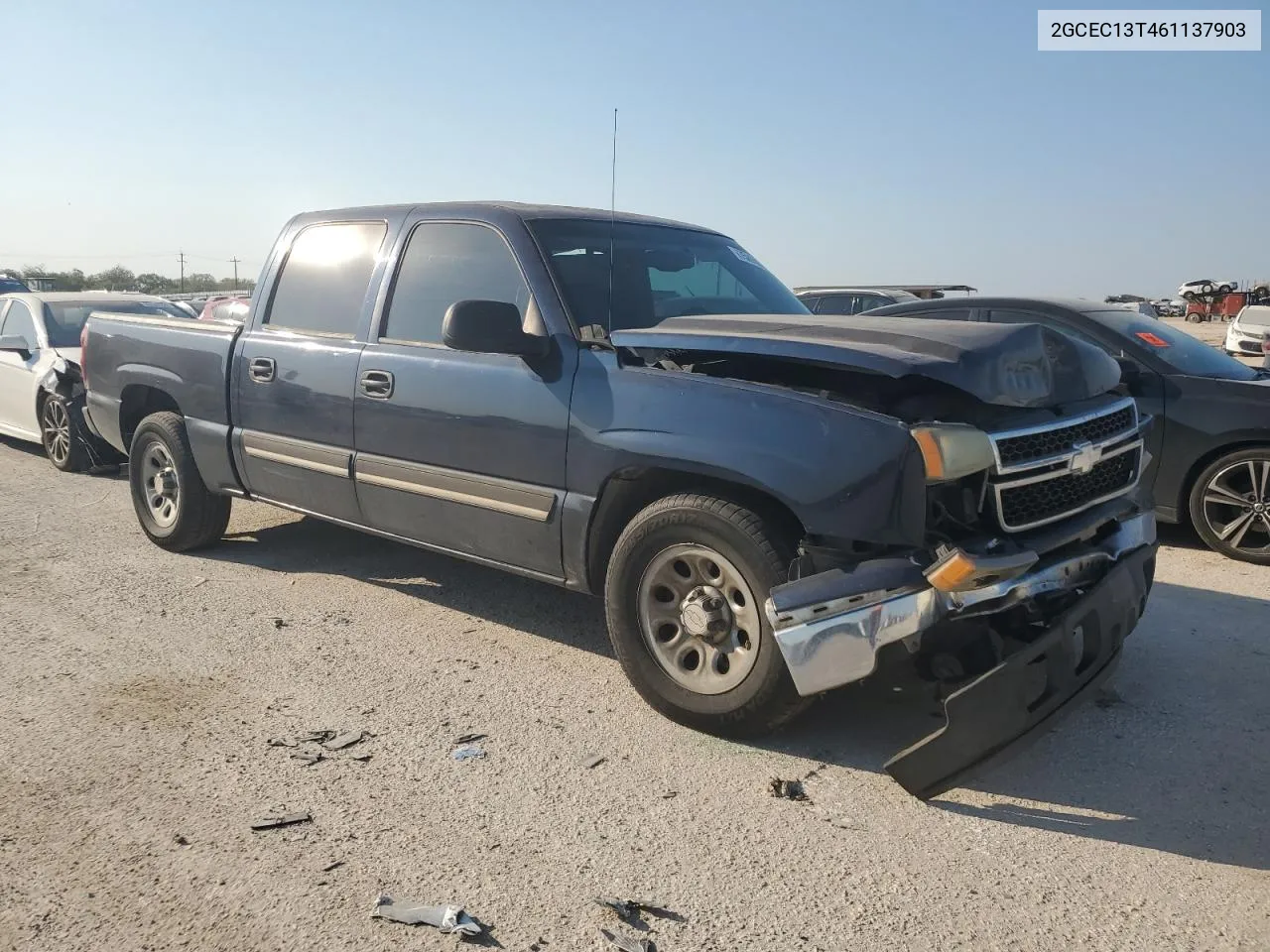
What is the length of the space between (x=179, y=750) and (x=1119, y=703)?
11.6ft

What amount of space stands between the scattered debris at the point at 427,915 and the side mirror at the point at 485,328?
2.06m

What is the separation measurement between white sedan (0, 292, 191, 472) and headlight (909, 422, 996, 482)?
327 inches

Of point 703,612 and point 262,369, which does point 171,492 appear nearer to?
point 262,369

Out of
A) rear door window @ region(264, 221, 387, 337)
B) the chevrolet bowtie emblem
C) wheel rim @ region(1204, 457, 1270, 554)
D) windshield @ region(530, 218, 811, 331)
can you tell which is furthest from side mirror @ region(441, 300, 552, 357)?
wheel rim @ region(1204, 457, 1270, 554)

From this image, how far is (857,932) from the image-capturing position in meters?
2.51

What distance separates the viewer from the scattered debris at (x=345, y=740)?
11.6 ft

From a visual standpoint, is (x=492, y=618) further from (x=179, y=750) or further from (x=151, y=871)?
(x=151, y=871)

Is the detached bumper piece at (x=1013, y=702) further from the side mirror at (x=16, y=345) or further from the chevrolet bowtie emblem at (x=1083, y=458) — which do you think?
the side mirror at (x=16, y=345)

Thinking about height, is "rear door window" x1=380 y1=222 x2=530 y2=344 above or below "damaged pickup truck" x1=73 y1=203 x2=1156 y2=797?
above

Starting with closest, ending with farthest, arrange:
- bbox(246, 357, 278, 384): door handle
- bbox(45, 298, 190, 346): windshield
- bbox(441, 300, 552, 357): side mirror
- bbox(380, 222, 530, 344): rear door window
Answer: bbox(441, 300, 552, 357): side mirror
bbox(380, 222, 530, 344): rear door window
bbox(246, 357, 278, 384): door handle
bbox(45, 298, 190, 346): windshield

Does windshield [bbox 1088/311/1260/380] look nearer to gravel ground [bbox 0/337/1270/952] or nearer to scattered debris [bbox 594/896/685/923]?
gravel ground [bbox 0/337/1270/952]

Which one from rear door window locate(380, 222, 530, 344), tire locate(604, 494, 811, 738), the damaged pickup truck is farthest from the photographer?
rear door window locate(380, 222, 530, 344)

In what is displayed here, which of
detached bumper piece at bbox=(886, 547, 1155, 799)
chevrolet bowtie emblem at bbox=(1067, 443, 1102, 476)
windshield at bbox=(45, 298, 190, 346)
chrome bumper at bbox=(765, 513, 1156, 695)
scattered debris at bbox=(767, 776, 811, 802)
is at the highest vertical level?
windshield at bbox=(45, 298, 190, 346)

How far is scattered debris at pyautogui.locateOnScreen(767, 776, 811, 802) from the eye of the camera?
3.20 meters
